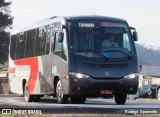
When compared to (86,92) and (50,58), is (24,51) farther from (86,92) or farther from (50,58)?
(86,92)

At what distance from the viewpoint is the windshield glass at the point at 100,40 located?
18.6 metres

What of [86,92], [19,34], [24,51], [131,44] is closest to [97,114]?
[86,92]

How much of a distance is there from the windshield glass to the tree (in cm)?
6234

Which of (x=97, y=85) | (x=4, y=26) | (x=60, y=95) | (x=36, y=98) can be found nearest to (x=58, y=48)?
(x=60, y=95)

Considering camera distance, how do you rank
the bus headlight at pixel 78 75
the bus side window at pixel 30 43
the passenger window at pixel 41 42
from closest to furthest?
1. the bus headlight at pixel 78 75
2. the passenger window at pixel 41 42
3. the bus side window at pixel 30 43

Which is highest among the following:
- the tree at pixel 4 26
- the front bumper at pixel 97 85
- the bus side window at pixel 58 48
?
the tree at pixel 4 26

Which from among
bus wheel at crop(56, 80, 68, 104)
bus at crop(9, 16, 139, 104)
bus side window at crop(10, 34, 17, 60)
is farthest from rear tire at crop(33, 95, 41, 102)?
bus wheel at crop(56, 80, 68, 104)

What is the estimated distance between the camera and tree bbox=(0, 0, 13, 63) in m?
81.2

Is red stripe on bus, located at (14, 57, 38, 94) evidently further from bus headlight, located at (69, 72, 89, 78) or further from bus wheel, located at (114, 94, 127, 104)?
bus headlight, located at (69, 72, 89, 78)

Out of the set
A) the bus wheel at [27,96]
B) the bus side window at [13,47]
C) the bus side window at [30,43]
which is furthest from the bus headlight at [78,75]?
the bus side window at [13,47]

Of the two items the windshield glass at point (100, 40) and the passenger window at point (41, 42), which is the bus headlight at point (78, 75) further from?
the passenger window at point (41, 42)

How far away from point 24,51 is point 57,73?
537 centimetres

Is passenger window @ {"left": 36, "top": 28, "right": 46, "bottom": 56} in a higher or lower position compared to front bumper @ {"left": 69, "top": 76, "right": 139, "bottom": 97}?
higher

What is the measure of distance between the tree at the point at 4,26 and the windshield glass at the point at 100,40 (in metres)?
62.3
